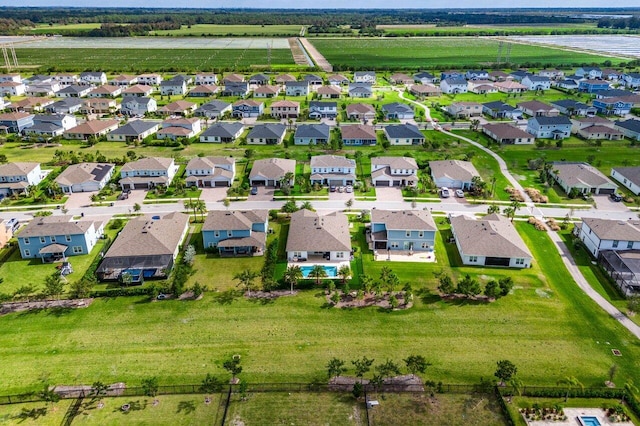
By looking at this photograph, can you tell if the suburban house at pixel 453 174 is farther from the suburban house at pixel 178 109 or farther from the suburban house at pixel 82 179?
the suburban house at pixel 178 109

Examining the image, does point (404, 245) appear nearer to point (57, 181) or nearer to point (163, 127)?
point (57, 181)

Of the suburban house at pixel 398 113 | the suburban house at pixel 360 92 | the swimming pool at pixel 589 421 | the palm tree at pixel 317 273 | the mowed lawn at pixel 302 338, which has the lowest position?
the swimming pool at pixel 589 421

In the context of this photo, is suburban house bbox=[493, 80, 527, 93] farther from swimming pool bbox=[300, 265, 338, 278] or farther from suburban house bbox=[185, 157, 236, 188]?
swimming pool bbox=[300, 265, 338, 278]

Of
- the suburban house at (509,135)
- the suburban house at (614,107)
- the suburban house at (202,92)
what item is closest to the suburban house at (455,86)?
the suburban house at (614,107)

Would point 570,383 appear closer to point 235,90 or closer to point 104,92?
point 235,90

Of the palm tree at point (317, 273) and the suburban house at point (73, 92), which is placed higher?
the suburban house at point (73, 92)

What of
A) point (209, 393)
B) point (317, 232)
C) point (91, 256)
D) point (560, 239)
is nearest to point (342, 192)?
point (317, 232)
